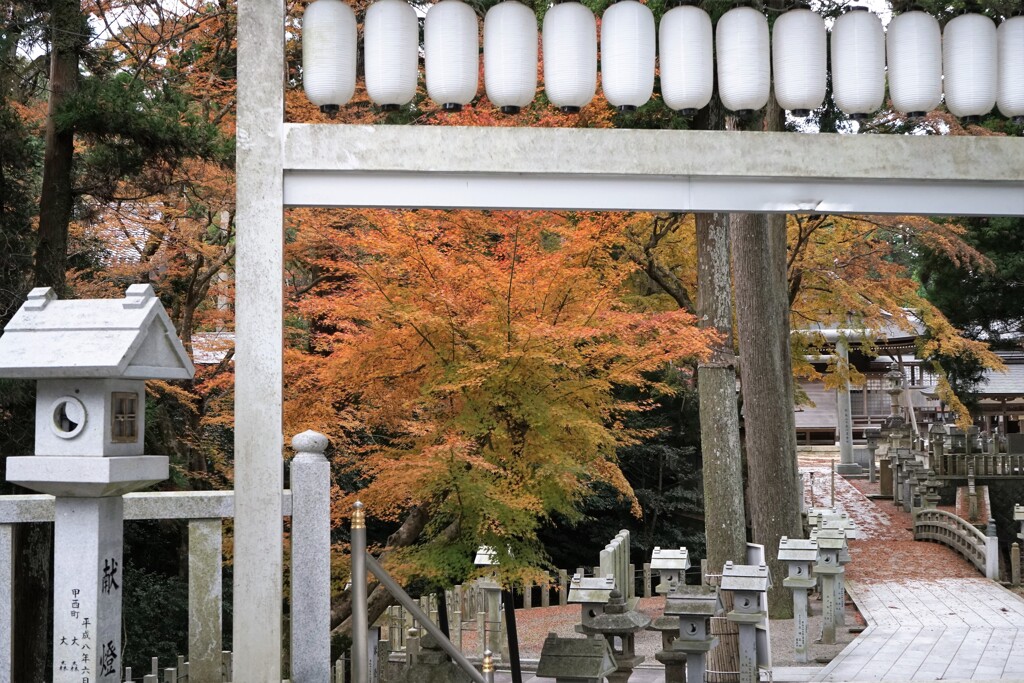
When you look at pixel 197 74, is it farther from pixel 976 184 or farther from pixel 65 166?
pixel 976 184

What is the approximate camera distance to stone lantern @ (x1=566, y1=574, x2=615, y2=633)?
7918mm

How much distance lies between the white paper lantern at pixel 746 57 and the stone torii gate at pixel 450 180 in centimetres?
27

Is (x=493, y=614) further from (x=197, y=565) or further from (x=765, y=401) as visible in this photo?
(x=197, y=565)

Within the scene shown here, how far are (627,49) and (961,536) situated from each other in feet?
54.0

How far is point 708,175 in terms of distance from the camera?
4.13 m

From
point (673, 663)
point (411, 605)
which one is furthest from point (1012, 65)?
point (673, 663)

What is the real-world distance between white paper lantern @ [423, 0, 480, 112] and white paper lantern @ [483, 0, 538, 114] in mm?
72

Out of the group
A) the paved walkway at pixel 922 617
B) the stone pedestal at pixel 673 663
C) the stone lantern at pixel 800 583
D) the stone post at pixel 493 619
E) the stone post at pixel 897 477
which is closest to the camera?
the stone pedestal at pixel 673 663

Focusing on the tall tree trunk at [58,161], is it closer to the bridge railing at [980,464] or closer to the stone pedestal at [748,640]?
the stone pedestal at [748,640]

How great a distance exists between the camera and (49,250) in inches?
340

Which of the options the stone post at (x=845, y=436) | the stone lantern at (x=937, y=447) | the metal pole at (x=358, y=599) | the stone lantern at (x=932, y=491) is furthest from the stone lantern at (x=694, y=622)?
the stone post at (x=845, y=436)

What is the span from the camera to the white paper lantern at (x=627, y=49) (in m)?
4.30

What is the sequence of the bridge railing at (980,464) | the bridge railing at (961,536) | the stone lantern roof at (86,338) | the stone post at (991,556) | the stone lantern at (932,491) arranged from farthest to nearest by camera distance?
the bridge railing at (980,464) < the stone lantern at (932,491) < the bridge railing at (961,536) < the stone post at (991,556) < the stone lantern roof at (86,338)

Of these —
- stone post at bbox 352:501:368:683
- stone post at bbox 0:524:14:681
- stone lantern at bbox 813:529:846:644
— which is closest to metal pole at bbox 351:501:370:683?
stone post at bbox 352:501:368:683
